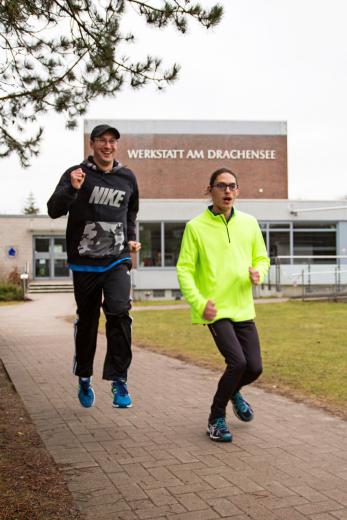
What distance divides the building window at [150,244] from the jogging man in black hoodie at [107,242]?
27.9 m

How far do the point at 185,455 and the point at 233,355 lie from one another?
2.54 ft

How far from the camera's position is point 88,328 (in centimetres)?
560

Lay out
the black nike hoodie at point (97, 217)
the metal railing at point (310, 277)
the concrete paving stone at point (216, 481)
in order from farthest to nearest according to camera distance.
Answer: the metal railing at point (310, 277) → the black nike hoodie at point (97, 217) → the concrete paving stone at point (216, 481)

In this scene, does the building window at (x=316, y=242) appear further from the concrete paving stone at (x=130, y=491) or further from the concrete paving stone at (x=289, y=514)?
the concrete paving stone at (x=289, y=514)

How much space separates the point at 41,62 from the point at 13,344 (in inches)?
219

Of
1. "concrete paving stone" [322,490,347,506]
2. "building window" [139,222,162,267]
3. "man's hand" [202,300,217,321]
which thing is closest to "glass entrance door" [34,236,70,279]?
"building window" [139,222,162,267]

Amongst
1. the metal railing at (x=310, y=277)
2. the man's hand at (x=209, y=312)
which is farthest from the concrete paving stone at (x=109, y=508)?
the metal railing at (x=310, y=277)

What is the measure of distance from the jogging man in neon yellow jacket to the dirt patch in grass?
1285mm

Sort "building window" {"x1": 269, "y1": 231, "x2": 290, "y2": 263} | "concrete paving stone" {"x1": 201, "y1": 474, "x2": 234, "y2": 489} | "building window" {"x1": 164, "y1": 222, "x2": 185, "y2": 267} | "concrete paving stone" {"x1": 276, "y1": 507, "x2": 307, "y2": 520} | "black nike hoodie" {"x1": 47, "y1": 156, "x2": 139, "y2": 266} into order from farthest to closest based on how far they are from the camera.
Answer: "building window" {"x1": 269, "y1": 231, "x2": 290, "y2": 263}, "building window" {"x1": 164, "y1": 222, "x2": 185, "y2": 267}, "black nike hoodie" {"x1": 47, "y1": 156, "x2": 139, "y2": 266}, "concrete paving stone" {"x1": 201, "y1": 474, "x2": 234, "y2": 489}, "concrete paving stone" {"x1": 276, "y1": 507, "x2": 307, "y2": 520}

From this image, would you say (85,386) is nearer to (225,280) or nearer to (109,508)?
(225,280)

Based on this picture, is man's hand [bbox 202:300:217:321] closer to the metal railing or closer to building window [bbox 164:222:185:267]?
the metal railing

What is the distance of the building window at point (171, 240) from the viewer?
33625mm

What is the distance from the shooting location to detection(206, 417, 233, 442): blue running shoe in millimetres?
A: 4848

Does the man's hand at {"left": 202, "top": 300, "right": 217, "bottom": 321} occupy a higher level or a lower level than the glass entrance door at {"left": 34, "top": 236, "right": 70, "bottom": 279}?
lower
